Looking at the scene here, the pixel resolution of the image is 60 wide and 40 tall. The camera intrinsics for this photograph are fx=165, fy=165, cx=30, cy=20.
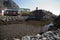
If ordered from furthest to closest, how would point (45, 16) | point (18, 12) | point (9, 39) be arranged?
1. point (18, 12)
2. point (45, 16)
3. point (9, 39)

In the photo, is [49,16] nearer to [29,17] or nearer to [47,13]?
[47,13]

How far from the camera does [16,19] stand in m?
25.2

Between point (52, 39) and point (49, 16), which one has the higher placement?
point (52, 39)

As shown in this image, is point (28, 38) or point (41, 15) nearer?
point (28, 38)

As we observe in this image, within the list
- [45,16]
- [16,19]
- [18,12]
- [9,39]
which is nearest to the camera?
[9,39]

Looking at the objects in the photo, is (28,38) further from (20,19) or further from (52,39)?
(20,19)

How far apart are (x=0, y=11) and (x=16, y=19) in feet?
10.6

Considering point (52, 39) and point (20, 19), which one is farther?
point (20, 19)

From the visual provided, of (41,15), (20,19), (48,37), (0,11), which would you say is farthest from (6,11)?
(48,37)

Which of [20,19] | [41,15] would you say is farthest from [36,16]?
[20,19]

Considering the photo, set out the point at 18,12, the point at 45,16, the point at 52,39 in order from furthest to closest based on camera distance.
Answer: the point at 18,12 → the point at 45,16 → the point at 52,39

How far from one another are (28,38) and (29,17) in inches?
698

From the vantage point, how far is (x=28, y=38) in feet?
29.1

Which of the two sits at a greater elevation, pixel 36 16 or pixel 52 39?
pixel 52 39
